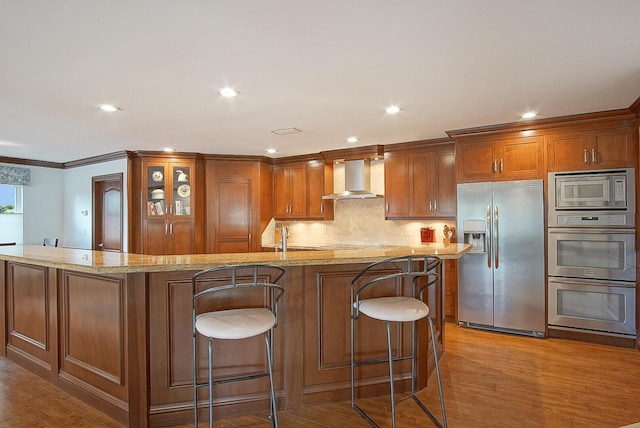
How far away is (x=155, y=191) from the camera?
5.61 metres

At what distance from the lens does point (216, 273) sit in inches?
89.4

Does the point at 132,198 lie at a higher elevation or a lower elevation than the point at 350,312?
higher

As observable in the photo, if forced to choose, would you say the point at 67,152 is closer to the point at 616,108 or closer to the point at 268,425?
the point at 268,425

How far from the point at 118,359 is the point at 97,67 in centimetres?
194

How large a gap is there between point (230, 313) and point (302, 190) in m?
3.93

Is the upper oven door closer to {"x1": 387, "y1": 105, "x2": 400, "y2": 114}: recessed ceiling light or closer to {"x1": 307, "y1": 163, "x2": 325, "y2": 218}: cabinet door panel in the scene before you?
{"x1": 387, "y1": 105, "x2": 400, "y2": 114}: recessed ceiling light

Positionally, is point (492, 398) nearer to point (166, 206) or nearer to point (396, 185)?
point (396, 185)

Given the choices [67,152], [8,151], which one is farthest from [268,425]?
[8,151]

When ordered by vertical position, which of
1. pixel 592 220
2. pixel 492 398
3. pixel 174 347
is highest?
pixel 592 220

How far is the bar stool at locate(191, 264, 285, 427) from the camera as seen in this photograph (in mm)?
1856

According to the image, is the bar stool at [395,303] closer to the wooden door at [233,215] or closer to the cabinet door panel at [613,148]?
the cabinet door panel at [613,148]

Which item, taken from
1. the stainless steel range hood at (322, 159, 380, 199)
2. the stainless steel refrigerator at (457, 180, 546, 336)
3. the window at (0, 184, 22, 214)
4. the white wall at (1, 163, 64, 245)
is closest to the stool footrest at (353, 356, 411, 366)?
the stainless steel refrigerator at (457, 180, 546, 336)

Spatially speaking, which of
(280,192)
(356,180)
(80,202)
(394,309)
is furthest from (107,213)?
(394,309)

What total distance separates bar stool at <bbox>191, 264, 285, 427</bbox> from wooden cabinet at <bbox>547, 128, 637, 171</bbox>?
3.28 meters
